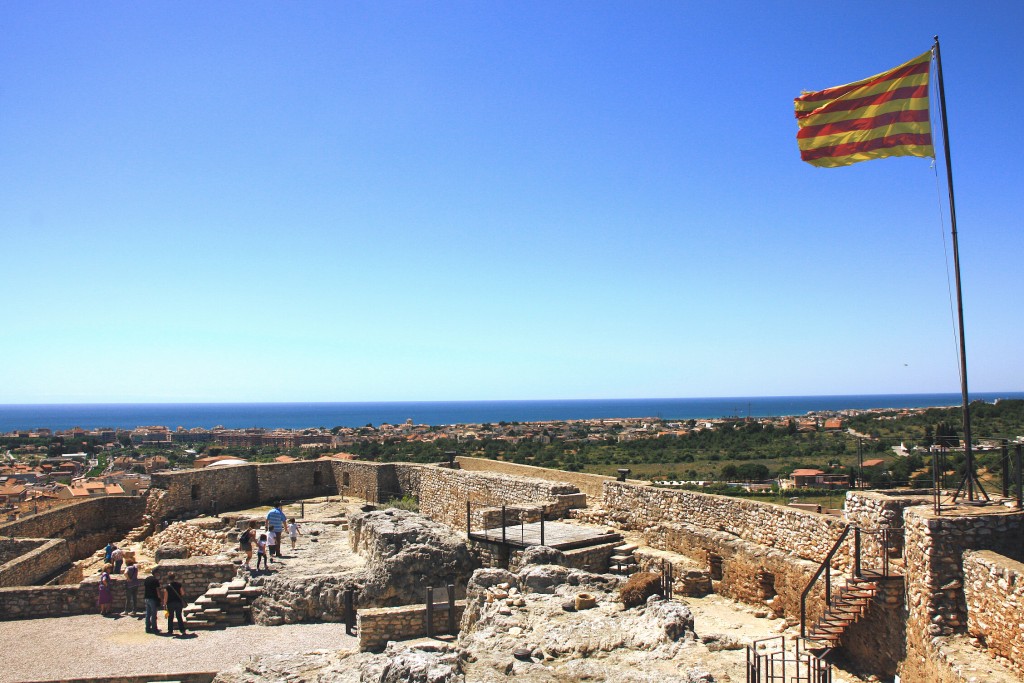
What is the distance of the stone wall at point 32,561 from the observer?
16.7m

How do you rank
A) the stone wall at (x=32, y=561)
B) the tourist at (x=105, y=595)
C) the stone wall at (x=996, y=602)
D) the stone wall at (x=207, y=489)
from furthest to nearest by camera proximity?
the stone wall at (x=207, y=489) < the stone wall at (x=32, y=561) < the tourist at (x=105, y=595) < the stone wall at (x=996, y=602)

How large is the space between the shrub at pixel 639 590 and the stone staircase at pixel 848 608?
8.59ft

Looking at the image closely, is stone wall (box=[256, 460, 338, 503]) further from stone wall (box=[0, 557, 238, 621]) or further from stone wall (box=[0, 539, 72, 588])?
stone wall (box=[0, 557, 238, 621])

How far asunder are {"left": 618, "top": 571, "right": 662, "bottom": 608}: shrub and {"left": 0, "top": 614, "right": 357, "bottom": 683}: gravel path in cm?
511

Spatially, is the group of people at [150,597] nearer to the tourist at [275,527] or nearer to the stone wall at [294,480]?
the tourist at [275,527]

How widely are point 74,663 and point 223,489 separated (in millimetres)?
14354

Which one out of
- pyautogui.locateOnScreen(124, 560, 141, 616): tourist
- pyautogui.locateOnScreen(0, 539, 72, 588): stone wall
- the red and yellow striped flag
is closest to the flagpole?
the red and yellow striped flag

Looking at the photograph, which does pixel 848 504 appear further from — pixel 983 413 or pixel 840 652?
pixel 983 413

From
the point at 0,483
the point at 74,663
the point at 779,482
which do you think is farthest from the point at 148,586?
the point at 0,483

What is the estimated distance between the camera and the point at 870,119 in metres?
11.4

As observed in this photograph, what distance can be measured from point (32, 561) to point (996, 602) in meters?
19.7

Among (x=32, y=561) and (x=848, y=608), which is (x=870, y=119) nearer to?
(x=848, y=608)

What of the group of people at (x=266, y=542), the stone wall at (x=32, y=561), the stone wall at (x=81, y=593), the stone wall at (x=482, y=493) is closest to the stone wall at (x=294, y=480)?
the stone wall at (x=482, y=493)

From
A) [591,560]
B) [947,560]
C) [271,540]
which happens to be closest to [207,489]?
[271,540]
